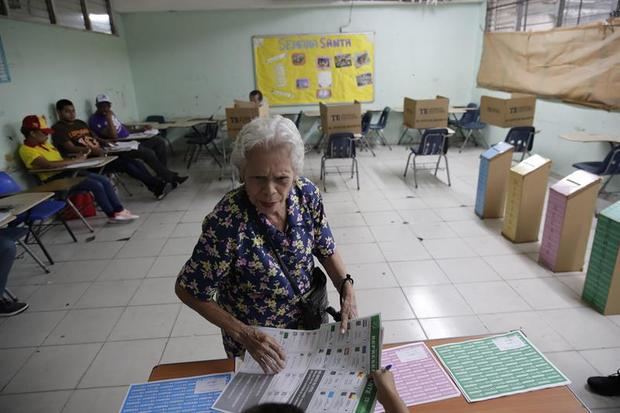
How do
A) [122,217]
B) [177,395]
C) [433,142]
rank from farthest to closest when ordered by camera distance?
[433,142]
[122,217]
[177,395]

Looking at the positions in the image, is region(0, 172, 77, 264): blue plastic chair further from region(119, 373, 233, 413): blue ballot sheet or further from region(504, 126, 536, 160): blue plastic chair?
region(504, 126, 536, 160): blue plastic chair

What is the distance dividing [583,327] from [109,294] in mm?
3262

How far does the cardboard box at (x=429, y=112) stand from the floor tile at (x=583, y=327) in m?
3.65

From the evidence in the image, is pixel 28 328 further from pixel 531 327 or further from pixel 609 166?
pixel 609 166

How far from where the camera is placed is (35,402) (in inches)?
79.0

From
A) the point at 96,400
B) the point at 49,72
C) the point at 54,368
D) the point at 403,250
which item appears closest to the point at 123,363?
the point at 96,400

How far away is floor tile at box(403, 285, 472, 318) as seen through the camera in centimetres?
262

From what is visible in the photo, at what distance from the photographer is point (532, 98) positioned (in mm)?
5223

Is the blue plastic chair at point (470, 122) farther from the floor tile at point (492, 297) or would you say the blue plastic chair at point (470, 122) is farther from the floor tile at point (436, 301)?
the floor tile at point (436, 301)

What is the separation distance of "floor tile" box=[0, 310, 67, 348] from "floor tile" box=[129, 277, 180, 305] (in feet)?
1.64

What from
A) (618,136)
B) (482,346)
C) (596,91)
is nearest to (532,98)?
(596,91)

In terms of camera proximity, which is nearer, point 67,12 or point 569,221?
point 569,221

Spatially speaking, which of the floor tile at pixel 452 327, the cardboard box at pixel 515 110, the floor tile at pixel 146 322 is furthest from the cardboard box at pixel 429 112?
the floor tile at pixel 146 322

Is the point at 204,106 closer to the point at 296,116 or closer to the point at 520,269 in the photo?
the point at 296,116
